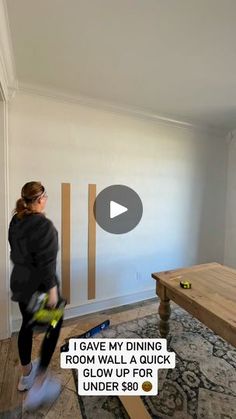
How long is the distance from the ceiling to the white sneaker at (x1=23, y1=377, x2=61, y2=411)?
2.34m

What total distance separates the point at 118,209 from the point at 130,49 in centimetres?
154

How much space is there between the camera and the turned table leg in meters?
1.81

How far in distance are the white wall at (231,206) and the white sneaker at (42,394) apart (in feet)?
9.52

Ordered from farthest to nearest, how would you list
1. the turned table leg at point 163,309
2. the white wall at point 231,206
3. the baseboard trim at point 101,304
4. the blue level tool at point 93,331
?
the white wall at point 231,206
the baseboard trim at point 101,304
the blue level tool at point 93,331
the turned table leg at point 163,309

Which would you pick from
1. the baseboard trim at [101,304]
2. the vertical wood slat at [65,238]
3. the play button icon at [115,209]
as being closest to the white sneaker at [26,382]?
the baseboard trim at [101,304]

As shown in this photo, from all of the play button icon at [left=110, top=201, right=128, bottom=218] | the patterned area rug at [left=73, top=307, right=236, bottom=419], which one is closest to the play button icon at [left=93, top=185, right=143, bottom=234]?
the play button icon at [left=110, top=201, right=128, bottom=218]

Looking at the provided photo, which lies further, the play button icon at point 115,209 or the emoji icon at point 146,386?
the play button icon at point 115,209

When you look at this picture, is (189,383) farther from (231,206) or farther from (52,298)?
(231,206)

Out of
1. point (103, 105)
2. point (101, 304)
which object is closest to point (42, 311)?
point (101, 304)

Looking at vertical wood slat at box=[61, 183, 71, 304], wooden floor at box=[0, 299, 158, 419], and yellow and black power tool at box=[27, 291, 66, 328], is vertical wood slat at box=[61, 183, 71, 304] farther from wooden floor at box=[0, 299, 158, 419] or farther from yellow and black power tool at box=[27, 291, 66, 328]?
yellow and black power tool at box=[27, 291, 66, 328]

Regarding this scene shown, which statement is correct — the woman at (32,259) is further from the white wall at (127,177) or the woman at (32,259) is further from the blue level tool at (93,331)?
the white wall at (127,177)

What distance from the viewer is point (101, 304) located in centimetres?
254

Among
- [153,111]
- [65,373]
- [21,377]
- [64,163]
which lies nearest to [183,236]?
[153,111]

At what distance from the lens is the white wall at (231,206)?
3.27 metres
